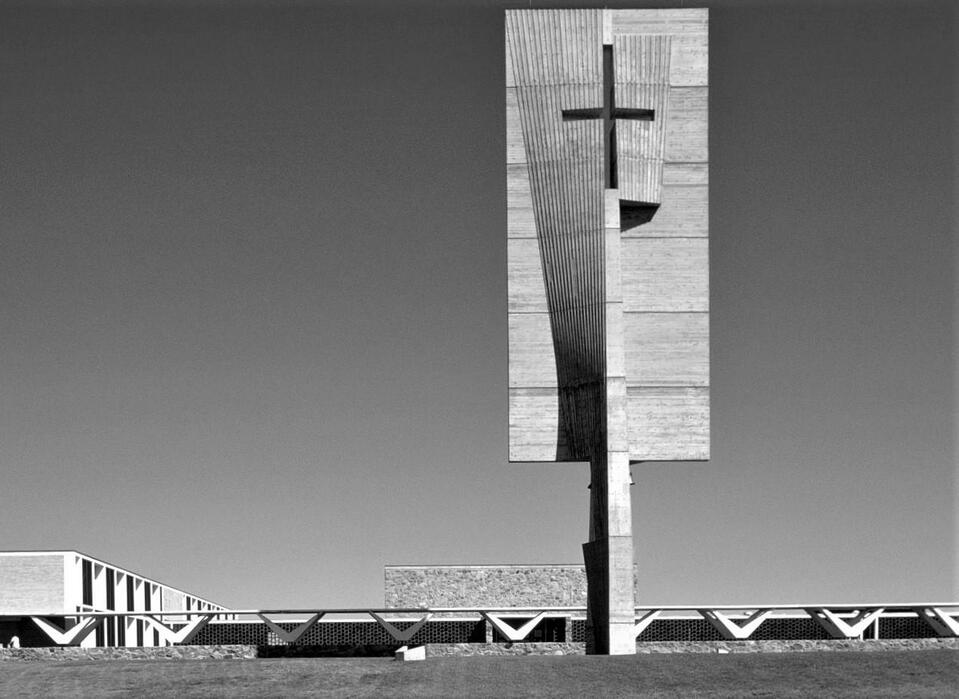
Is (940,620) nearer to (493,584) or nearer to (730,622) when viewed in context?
(730,622)

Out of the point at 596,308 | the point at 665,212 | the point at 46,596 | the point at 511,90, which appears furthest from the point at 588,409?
the point at 46,596

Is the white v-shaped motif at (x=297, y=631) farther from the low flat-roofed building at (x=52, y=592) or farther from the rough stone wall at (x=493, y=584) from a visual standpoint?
the rough stone wall at (x=493, y=584)

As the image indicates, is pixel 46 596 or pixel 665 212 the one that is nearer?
pixel 665 212

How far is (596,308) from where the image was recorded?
20.8 meters

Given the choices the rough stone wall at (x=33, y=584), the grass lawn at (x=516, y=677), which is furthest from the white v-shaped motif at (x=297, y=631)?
the rough stone wall at (x=33, y=584)

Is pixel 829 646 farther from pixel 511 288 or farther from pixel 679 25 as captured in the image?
pixel 679 25

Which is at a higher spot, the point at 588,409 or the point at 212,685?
the point at 588,409

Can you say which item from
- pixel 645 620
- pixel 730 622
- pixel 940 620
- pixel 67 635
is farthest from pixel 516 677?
pixel 67 635

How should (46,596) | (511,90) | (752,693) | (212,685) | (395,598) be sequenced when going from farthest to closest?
1. (395,598)
2. (46,596)
3. (511,90)
4. (212,685)
5. (752,693)

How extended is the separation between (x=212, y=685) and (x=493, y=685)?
2584 millimetres

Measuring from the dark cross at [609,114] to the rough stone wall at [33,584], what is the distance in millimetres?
18689

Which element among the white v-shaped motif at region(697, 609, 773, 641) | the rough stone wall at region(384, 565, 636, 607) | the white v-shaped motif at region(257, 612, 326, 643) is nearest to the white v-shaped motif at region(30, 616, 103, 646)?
the white v-shaped motif at region(257, 612, 326, 643)

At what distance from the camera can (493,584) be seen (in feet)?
129

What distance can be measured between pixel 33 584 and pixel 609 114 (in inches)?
766
